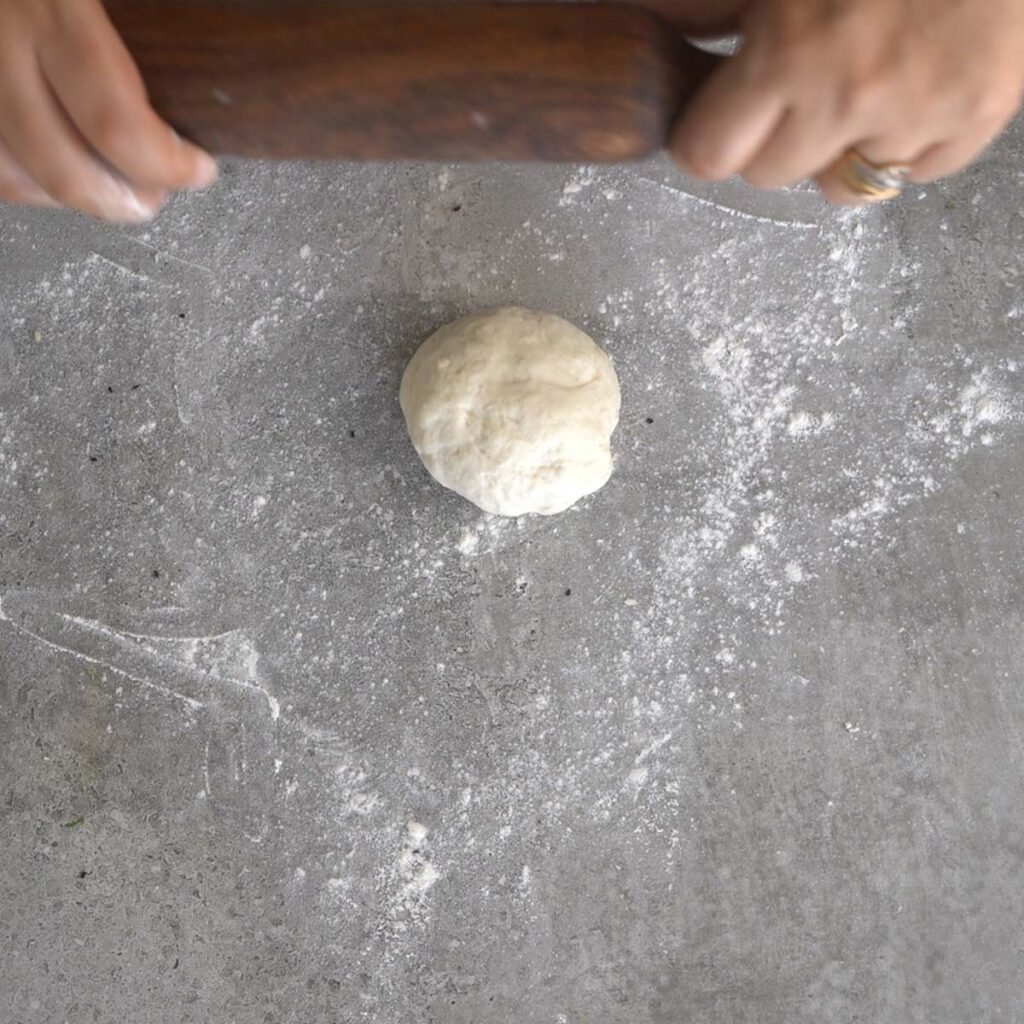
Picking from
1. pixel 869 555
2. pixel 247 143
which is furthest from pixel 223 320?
pixel 869 555

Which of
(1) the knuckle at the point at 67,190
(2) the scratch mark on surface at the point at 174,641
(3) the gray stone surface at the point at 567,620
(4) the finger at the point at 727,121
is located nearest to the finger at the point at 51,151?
(1) the knuckle at the point at 67,190

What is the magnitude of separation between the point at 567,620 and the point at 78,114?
989 millimetres

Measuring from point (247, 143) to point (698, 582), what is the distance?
38.1 inches

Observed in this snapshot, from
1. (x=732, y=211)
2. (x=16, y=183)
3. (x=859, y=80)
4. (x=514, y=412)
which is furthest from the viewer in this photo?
(x=732, y=211)

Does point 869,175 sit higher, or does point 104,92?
point 104,92

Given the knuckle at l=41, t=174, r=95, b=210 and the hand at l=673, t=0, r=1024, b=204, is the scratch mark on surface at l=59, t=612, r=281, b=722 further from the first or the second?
the hand at l=673, t=0, r=1024, b=204

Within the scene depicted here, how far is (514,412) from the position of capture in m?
1.27

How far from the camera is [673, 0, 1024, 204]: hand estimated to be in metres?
0.68

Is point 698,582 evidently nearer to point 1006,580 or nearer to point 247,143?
point 1006,580

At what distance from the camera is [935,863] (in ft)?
4.75

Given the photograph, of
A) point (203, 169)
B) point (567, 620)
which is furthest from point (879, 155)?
point (567, 620)

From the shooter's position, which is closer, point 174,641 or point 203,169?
point 203,169

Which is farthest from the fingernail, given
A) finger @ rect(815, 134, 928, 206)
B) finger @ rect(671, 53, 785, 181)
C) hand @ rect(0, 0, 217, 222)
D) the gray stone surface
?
the gray stone surface

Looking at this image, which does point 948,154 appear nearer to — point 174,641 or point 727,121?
point 727,121
